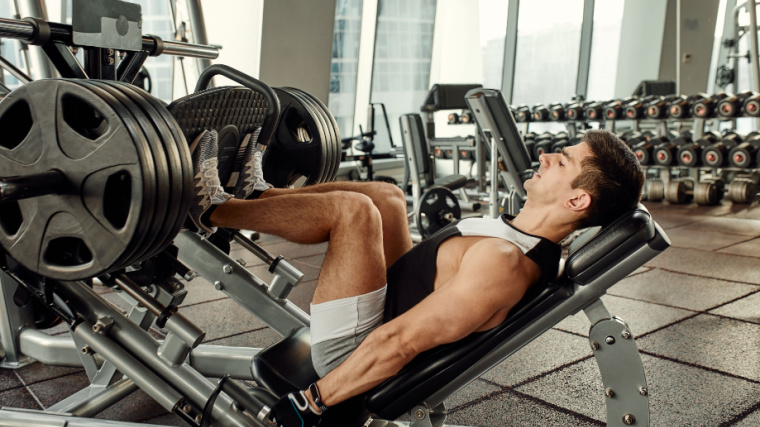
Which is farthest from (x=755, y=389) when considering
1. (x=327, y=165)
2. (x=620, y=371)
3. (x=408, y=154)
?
(x=408, y=154)

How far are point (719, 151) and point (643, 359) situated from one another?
11.0ft

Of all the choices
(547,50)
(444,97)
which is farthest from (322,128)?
(547,50)

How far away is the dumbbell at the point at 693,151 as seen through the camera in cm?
490

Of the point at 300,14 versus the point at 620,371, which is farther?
the point at 300,14

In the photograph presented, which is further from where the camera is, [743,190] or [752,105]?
[743,190]

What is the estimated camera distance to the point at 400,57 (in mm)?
Result: 7344

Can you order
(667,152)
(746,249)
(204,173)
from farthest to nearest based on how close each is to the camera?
(667,152) → (746,249) → (204,173)

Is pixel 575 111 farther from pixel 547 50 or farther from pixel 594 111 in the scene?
pixel 547 50

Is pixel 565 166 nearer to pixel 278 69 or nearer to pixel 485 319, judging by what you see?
pixel 485 319

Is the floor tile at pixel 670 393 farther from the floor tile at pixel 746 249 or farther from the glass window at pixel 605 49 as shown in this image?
the glass window at pixel 605 49

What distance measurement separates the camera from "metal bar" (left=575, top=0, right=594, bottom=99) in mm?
7801

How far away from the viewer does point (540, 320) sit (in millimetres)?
1238

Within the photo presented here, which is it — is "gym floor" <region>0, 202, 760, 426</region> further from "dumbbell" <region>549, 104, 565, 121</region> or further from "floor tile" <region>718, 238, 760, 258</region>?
"dumbbell" <region>549, 104, 565, 121</region>

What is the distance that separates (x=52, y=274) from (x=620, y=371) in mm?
1112
